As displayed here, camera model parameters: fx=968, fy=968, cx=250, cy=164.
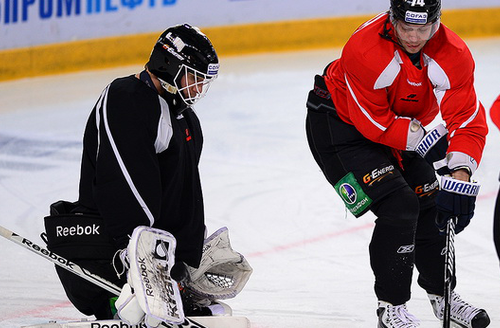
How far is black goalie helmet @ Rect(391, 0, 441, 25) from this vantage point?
8.92ft

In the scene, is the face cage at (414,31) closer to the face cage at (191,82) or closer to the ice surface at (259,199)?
the face cage at (191,82)

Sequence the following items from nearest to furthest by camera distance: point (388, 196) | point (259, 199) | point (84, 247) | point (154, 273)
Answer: point (154, 273)
point (84, 247)
point (388, 196)
point (259, 199)

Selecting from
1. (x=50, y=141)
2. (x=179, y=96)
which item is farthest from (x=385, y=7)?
(x=179, y=96)

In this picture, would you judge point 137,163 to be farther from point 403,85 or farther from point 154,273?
point 403,85

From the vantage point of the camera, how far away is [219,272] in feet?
9.46

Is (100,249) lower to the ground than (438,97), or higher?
lower

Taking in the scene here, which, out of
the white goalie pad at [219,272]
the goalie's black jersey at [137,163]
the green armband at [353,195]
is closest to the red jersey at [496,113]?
the green armband at [353,195]

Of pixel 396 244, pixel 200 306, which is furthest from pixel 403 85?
pixel 200 306

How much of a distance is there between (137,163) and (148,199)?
0.32ft

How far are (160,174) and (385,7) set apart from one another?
515 centimetres

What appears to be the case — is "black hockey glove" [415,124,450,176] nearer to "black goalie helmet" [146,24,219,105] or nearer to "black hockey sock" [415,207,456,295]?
"black hockey sock" [415,207,456,295]

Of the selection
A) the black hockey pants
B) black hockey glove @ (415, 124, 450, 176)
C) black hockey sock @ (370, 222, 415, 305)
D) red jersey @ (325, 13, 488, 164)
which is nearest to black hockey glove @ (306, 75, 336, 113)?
the black hockey pants

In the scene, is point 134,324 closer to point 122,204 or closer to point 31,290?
point 122,204

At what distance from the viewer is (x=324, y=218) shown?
4.16m
